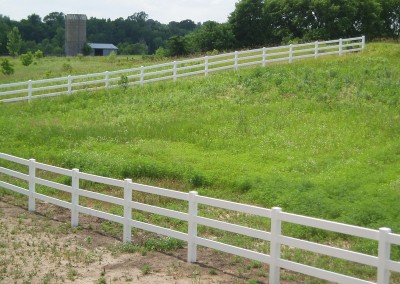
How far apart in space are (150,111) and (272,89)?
5.46 metres

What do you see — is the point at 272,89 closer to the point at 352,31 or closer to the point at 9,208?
the point at 9,208

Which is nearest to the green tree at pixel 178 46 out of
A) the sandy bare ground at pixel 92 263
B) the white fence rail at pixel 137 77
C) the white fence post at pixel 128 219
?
the white fence rail at pixel 137 77

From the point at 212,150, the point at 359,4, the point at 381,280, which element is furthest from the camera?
the point at 359,4

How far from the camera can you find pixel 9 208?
15.5m

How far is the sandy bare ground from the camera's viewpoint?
33.0ft

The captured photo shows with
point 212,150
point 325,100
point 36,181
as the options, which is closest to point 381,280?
point 36,181

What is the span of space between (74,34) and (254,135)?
101 meters

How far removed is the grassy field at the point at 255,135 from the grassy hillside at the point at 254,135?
0.13 feet

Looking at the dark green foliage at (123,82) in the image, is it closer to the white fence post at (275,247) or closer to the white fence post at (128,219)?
the white fence post at (128,219)

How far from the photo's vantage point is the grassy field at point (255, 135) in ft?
49.3

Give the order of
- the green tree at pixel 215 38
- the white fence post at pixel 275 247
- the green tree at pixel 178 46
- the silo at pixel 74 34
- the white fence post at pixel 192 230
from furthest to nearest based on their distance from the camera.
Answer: the silo at pixel 74 34
the green tree at pixel 178 46
the green tree at pixel 215 38
the white fence post at pixel 192 230
the white fence post at pixel 275 247

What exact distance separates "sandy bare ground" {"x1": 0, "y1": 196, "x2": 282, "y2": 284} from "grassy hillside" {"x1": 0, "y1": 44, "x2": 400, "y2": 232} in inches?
121

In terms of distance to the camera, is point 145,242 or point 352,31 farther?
point 352,31

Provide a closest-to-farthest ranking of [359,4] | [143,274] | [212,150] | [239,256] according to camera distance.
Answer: [143,274] → [239,256] → [212,150] → [359,4]
